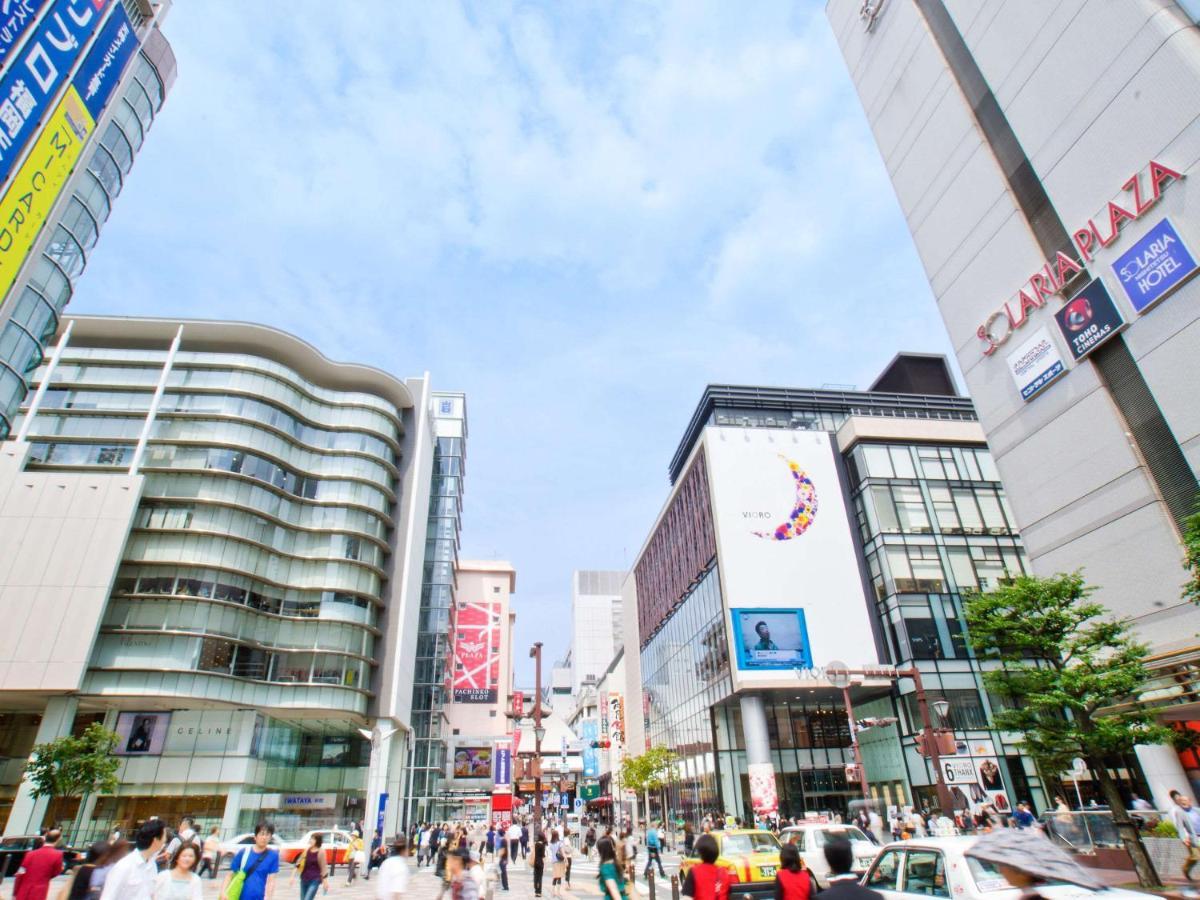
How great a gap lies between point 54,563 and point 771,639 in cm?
4312

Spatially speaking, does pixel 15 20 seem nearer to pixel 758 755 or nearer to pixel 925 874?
pixel 925 874

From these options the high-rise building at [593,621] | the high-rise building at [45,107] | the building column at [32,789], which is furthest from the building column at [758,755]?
the high-rise building at [593,621]

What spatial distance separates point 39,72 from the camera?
675 inches

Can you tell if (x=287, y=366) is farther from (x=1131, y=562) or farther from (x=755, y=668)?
(x=1131, y=562)

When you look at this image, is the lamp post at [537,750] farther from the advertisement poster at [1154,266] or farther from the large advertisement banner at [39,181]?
the advertisement poster at [1154,266]

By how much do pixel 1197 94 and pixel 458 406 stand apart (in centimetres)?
7147

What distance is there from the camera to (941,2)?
30391 millimetres

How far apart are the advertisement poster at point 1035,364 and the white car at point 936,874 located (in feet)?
70.6

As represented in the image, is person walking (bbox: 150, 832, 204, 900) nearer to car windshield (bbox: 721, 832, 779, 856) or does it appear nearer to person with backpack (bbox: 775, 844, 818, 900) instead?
person with backpack (bbox: 775, 844, 818, 900)

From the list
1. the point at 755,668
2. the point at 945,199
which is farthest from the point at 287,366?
the point at 945,199

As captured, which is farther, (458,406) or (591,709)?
(591,709)

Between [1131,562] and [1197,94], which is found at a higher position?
[1197,94]

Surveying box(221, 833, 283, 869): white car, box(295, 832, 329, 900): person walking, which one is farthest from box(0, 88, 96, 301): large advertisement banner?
box(221, 833, 283, 869): white car

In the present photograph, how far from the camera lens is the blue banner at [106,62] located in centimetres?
2000
